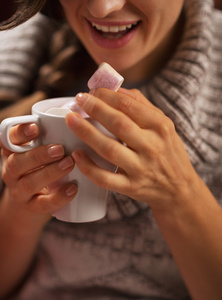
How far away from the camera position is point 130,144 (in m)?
0.51

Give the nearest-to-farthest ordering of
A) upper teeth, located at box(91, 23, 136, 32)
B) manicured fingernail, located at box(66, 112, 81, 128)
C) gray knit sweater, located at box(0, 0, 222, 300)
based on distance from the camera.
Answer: manicured fingernail, located at box(66, 112, 81, 128) → upper teeth, located at box(91, 23, 136, 32) → gray knit sweater, located at box(0, 0, 222, 300)

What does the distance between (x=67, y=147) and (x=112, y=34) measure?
35 cm

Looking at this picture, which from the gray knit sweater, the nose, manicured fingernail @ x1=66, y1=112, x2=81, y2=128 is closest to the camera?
manicured fingernail @ x1=66, y1=112, x2=81, y2=128

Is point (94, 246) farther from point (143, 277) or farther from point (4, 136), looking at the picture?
point (4, 136)

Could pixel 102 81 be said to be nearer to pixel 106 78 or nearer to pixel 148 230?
pixel 106 78

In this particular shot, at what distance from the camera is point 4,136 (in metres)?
0.50

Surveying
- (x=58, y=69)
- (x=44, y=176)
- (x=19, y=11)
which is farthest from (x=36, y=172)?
(x=58, y=69)

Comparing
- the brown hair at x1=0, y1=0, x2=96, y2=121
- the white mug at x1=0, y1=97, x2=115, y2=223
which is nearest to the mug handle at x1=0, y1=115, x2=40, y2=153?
the white mug at x1=0, y1=97, x2=115, y2=223

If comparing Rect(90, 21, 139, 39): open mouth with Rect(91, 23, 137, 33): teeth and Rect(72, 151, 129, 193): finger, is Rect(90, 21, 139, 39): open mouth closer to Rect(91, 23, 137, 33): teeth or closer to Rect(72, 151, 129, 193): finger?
Rect(91, 23, 137, 33): teeth

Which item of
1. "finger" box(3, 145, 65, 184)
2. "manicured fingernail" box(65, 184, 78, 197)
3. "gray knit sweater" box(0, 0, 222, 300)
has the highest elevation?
"finger" box(3, 145, 65, 184)

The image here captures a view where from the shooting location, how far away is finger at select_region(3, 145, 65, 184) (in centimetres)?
52

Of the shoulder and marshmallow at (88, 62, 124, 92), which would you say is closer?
marshmallow at (88, 62, 124, 92)

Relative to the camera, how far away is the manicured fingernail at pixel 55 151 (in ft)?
1.71

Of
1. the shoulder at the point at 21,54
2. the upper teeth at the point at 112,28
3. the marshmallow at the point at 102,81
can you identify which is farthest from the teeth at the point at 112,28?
the shoulder at the point at 21,54
